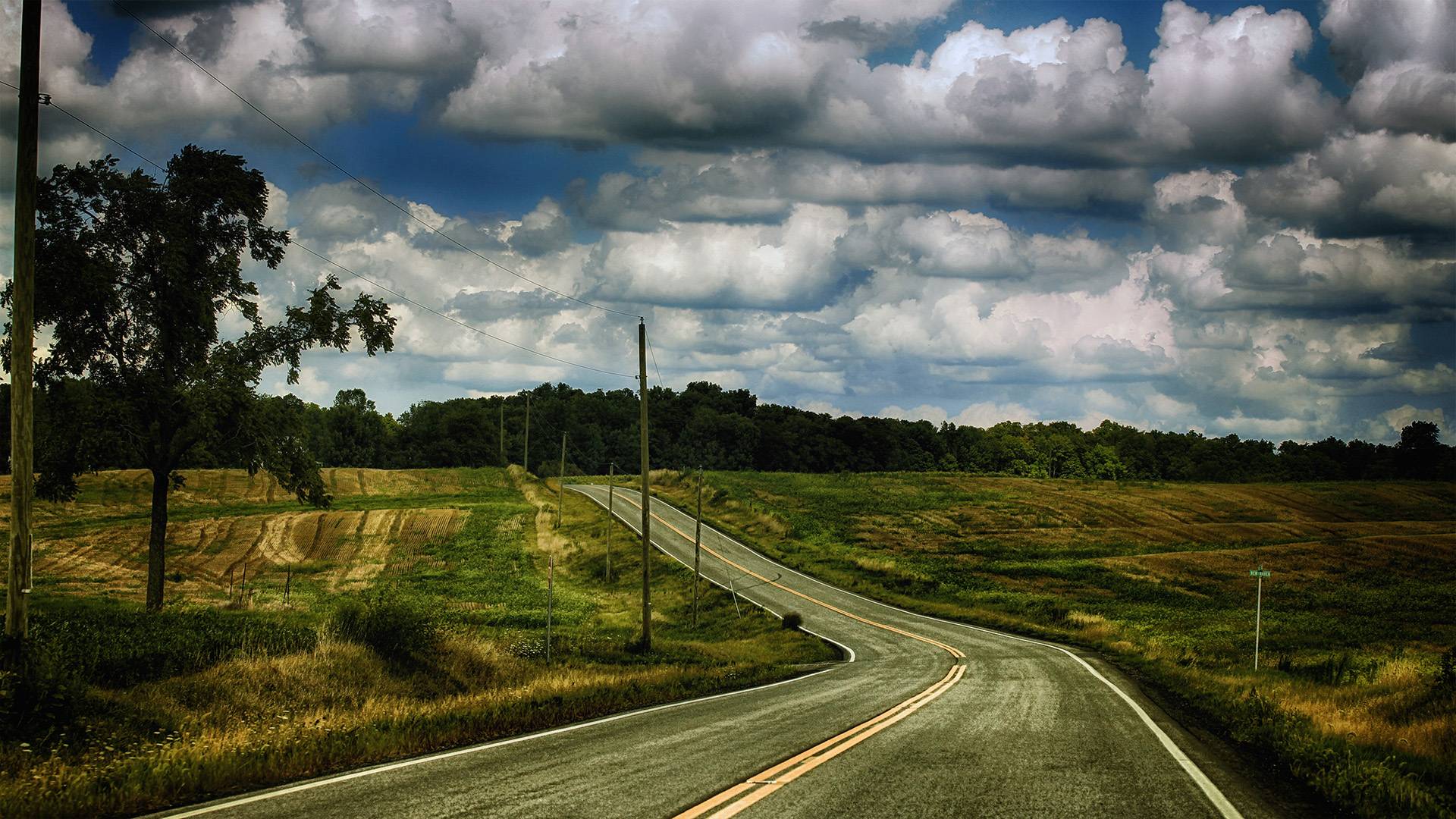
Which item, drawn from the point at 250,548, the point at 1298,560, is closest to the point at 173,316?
the point at 250,548

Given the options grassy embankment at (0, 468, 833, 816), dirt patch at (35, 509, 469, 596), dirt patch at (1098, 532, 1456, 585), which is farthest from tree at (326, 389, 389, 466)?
dirt patch at (1098, 532, 1456, 585)

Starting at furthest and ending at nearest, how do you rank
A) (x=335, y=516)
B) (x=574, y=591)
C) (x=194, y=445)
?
(x=335, y=516) < (x=574, y=591) < (x=194, y=445)

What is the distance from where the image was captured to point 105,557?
57844 mm

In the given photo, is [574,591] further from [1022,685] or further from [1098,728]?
[1098,728]

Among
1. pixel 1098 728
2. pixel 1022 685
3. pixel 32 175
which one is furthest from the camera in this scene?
pixel 1022 685

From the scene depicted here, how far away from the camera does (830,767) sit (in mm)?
10648

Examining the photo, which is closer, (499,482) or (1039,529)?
(1039,529)

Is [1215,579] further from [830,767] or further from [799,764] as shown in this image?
[799,764]

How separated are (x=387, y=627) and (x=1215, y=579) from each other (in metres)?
52.6

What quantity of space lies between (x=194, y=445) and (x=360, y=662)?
1566cm

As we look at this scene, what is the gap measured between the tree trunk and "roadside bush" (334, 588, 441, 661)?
11.8 m

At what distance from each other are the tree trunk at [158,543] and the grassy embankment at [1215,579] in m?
29.2

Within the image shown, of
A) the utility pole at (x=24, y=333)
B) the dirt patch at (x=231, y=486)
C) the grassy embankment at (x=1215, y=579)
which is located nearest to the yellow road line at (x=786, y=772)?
the grassy embankment at (x=1215, y=579)

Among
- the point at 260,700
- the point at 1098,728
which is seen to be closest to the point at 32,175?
the point at 260,700
